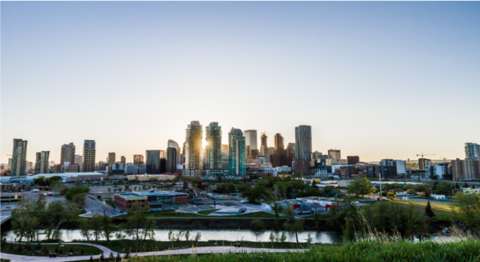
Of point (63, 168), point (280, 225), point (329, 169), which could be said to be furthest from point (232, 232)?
point (63, 168)

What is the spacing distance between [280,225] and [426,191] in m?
47.0

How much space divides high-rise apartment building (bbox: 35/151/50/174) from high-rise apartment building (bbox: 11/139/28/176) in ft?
103

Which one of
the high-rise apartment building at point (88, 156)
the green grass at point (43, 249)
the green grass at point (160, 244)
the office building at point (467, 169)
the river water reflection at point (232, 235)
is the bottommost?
the river water reflection at point (232, 235)

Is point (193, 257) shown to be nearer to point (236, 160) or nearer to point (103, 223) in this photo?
point (103, 223)

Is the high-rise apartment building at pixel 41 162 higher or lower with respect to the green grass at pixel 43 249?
higher

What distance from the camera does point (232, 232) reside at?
3869 centimetres

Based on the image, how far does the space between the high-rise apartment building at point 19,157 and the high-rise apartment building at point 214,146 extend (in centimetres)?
8800

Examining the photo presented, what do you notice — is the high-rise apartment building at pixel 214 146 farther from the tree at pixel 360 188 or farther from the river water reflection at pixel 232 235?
the river water reflection at pixel 232 235

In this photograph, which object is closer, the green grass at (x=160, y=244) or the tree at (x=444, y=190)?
the green grass at (x=160, y=244)

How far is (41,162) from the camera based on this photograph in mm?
173500

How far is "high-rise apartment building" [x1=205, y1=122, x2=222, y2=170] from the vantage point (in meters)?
165

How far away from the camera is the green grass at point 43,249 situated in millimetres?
25750

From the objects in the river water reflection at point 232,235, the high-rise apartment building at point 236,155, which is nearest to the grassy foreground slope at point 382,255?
the river water reflection at point 232,235

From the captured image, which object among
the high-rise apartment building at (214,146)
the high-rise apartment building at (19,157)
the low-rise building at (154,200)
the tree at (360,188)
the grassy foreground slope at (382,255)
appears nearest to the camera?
the grassy foreground slope at (382,255)
